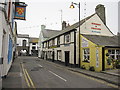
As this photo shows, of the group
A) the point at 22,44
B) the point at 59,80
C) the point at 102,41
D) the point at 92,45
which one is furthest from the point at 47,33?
the point at 59,80

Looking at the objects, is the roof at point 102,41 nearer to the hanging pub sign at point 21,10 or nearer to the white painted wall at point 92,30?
the white painted wall at point 92,30

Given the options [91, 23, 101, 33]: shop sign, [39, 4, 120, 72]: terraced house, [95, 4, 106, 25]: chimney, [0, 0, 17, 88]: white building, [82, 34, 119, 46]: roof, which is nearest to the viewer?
[0, 0, 17, 88]: white building

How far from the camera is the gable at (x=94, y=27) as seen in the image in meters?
16.8

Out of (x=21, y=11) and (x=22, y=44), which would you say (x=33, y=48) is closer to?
(x=22, y=44)

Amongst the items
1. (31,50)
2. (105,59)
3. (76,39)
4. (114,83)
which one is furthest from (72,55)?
(31,50)

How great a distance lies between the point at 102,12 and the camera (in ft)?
61.0

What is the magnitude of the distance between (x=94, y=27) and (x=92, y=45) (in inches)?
203

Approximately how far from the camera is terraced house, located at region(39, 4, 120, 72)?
12773 millimetres

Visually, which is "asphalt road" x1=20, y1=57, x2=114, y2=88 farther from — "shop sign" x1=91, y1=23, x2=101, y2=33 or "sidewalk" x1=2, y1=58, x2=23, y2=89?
"shop sign" x1=91, y1=23, x2=101, y2=33

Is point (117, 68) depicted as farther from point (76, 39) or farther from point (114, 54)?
point (76, 39)

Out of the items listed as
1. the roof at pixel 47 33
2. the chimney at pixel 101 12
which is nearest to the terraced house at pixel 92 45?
the chimney at pixel 101 12

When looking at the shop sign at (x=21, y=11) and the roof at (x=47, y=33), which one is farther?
the roof at (x=47, y=33)

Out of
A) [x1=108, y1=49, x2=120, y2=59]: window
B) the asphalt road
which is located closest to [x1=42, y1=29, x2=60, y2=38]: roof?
[x1=108, y1=49, x2=120, y2=59]: window

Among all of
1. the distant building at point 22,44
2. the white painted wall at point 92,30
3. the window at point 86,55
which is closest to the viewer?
the window at point 86,55
